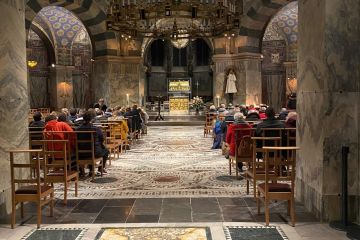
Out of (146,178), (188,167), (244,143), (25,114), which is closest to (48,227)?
(25,114)

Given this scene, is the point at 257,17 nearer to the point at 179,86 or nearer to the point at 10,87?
the point at 179,86

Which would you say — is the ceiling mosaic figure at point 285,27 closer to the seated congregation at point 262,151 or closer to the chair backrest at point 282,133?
the seated congregation at point 262,151

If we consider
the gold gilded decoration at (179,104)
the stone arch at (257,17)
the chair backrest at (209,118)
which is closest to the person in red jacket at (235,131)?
the chair backrest at (209,118)

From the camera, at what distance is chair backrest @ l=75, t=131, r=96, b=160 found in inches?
315

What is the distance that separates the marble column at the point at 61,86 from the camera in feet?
77.7

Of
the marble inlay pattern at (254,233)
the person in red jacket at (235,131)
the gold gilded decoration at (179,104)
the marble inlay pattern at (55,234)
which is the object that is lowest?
the marble inlay pattern at (254,233)

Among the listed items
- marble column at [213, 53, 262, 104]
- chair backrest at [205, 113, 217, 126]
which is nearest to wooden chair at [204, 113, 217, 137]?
chair backrest at [205, 113, 217, 126]

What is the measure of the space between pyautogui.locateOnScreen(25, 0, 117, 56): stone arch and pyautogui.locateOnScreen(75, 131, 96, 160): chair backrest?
9.71 m

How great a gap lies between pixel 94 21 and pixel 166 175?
11.4m

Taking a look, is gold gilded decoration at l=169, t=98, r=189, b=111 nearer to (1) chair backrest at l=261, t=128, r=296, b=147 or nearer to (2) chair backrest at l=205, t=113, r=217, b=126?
(2) chair backrest at l=205, t=113, r=217, b=126

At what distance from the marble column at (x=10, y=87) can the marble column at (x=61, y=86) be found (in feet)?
58.3

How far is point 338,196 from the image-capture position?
5539 mm

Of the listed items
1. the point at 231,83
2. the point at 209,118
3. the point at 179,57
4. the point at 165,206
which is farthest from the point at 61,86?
the point at 165,206

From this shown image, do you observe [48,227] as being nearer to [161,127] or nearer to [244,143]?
[244,143]
